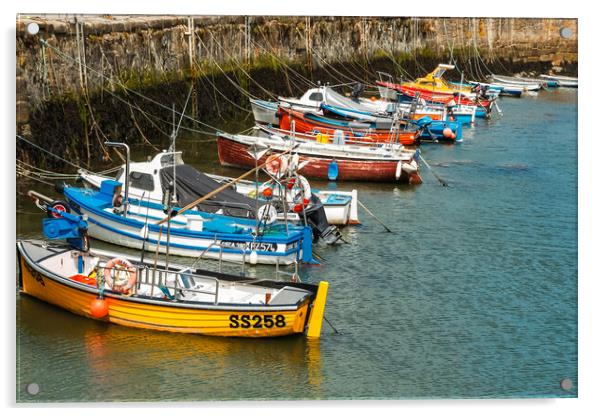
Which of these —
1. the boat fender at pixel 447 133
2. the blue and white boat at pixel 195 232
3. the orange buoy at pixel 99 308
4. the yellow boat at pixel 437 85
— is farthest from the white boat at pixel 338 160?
the orange buoy at pixel 99 308

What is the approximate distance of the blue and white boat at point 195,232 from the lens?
2214 cm

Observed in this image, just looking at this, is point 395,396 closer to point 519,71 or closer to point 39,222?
point 39,222

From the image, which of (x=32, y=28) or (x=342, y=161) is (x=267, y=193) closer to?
(x=342, y=161)

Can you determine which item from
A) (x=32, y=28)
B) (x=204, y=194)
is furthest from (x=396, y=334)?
(x=32, y=28)

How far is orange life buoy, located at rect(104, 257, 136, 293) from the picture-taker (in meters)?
18.2

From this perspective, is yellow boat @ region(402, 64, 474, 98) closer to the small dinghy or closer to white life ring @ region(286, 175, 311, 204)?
white life ring @ region(286, 175, 311, 204)

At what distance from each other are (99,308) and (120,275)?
24.6 inches

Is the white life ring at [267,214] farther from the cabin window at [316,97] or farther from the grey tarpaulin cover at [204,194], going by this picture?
the cabin window at [316,97]

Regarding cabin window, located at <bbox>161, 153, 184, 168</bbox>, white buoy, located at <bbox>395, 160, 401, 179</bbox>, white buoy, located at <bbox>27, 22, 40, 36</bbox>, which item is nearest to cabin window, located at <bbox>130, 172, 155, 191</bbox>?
cabin window, located at <bbox>161, 153, 184, 168</bbox>

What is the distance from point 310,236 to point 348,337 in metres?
4.59

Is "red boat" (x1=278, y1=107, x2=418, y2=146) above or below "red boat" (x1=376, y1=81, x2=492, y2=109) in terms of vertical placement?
below

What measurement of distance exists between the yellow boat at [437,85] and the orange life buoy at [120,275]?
609 inches

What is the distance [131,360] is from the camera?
1711 cm

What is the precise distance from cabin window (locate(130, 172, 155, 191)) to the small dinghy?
12.8ft
